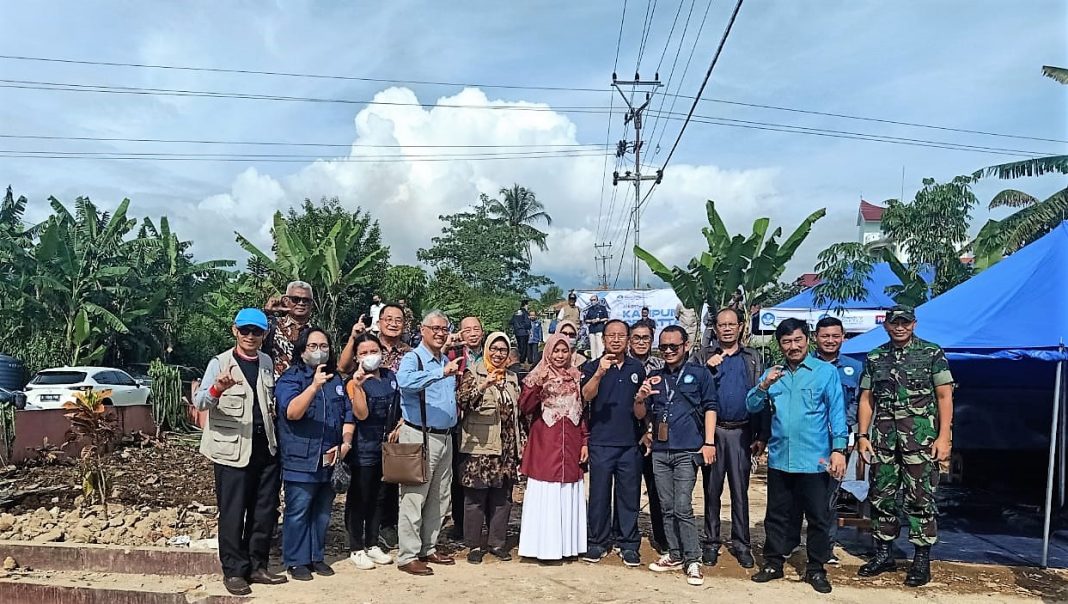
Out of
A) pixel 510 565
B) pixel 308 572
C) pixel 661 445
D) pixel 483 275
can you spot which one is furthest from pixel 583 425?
pixel 483 275

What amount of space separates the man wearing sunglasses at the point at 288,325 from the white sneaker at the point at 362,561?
130cm

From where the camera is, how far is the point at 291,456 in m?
4.59

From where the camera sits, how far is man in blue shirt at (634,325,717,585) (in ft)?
15.9

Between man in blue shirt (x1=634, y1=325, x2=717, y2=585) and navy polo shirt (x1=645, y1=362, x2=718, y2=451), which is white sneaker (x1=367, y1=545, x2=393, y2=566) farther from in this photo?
navy polo shirt (x1=645, y1=362, x2=718, y2=451)

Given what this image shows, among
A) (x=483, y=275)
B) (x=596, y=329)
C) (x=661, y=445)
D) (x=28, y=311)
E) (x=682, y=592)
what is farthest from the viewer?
(x=483, y=275)

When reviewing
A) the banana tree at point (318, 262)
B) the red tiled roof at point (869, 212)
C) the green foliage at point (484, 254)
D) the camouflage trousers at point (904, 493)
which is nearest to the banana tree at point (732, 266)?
the banana tree at point (318, 262)

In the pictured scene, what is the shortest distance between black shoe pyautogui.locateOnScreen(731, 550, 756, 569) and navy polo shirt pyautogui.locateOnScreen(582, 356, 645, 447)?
1025mm

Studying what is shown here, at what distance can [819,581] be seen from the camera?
4.63 meters

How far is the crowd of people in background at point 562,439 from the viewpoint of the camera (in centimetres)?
459

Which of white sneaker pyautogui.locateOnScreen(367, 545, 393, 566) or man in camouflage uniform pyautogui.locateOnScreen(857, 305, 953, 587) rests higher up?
man in camouflage uniform pyautogui.locateOnScreen(857, 305, 953, 587)

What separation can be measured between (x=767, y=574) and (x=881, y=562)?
0.81 m

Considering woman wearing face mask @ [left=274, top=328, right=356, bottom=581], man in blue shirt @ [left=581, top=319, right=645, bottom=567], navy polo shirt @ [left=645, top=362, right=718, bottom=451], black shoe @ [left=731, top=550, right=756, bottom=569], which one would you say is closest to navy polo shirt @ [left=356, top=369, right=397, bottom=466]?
woman wearing face mask @ [left=274, top=328, right=356, bottom=581]

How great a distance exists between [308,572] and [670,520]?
92.0 inches

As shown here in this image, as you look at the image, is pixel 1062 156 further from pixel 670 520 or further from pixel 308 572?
pixel 308 572
